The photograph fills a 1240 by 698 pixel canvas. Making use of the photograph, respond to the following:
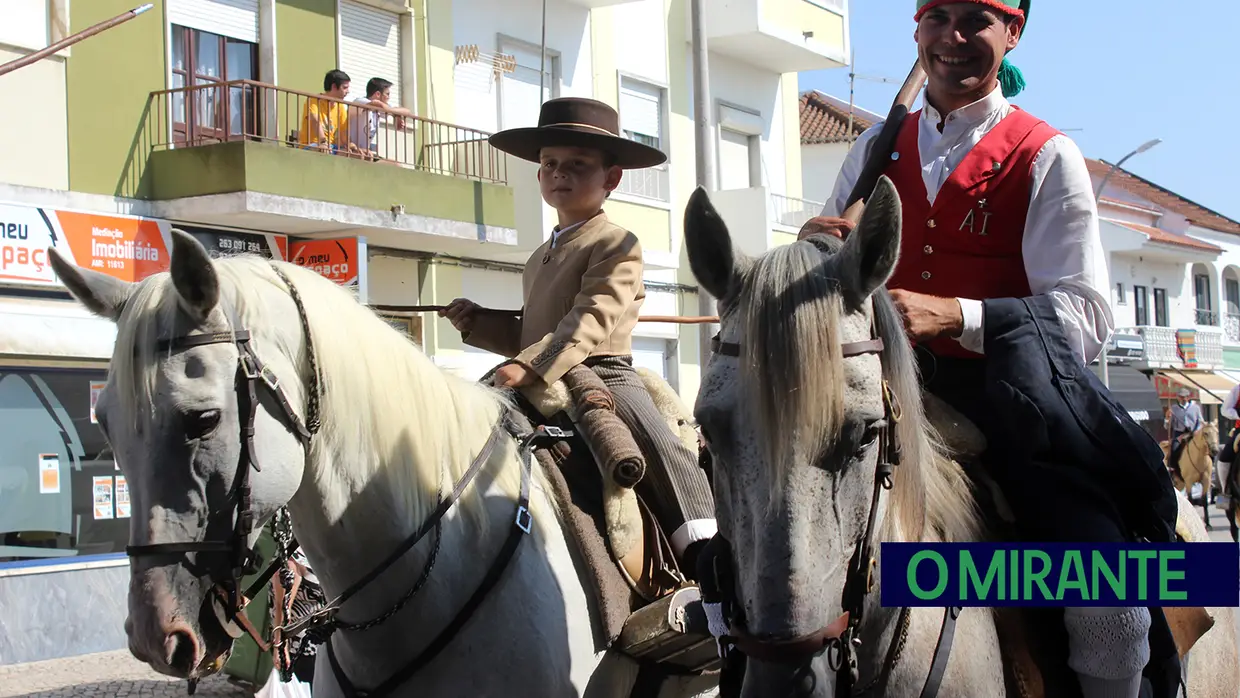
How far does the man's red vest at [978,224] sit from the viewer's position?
119 inches

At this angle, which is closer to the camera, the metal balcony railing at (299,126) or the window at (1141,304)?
the metal balcony railing at (299,126)

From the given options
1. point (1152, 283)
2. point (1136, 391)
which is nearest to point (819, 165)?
point (1136, 391)

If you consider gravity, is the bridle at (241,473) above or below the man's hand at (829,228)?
below

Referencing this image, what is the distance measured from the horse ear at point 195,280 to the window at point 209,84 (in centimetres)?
1045

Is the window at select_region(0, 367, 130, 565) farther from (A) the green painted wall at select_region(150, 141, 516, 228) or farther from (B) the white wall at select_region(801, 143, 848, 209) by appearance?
(B) the white wall at select_region(801, 143, 848, 209)

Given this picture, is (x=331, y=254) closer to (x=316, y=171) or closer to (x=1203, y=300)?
(x=316, y=171)

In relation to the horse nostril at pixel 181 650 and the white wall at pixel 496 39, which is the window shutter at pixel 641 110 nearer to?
the white wall at pixel 496 39

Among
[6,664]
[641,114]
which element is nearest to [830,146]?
[641,114]

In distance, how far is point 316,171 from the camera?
13531 millimetres

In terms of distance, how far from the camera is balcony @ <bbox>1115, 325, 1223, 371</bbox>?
4081 cm

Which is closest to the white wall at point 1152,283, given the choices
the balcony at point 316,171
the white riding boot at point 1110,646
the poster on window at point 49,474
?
the balcony at point 316,171

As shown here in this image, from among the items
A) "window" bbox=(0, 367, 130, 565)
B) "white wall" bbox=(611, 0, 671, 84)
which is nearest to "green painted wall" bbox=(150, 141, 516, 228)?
"window" bbox=(0, 367, 130, 565)

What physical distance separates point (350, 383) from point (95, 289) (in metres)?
0.68

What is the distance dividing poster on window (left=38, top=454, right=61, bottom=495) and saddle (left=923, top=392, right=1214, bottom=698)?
949cm
